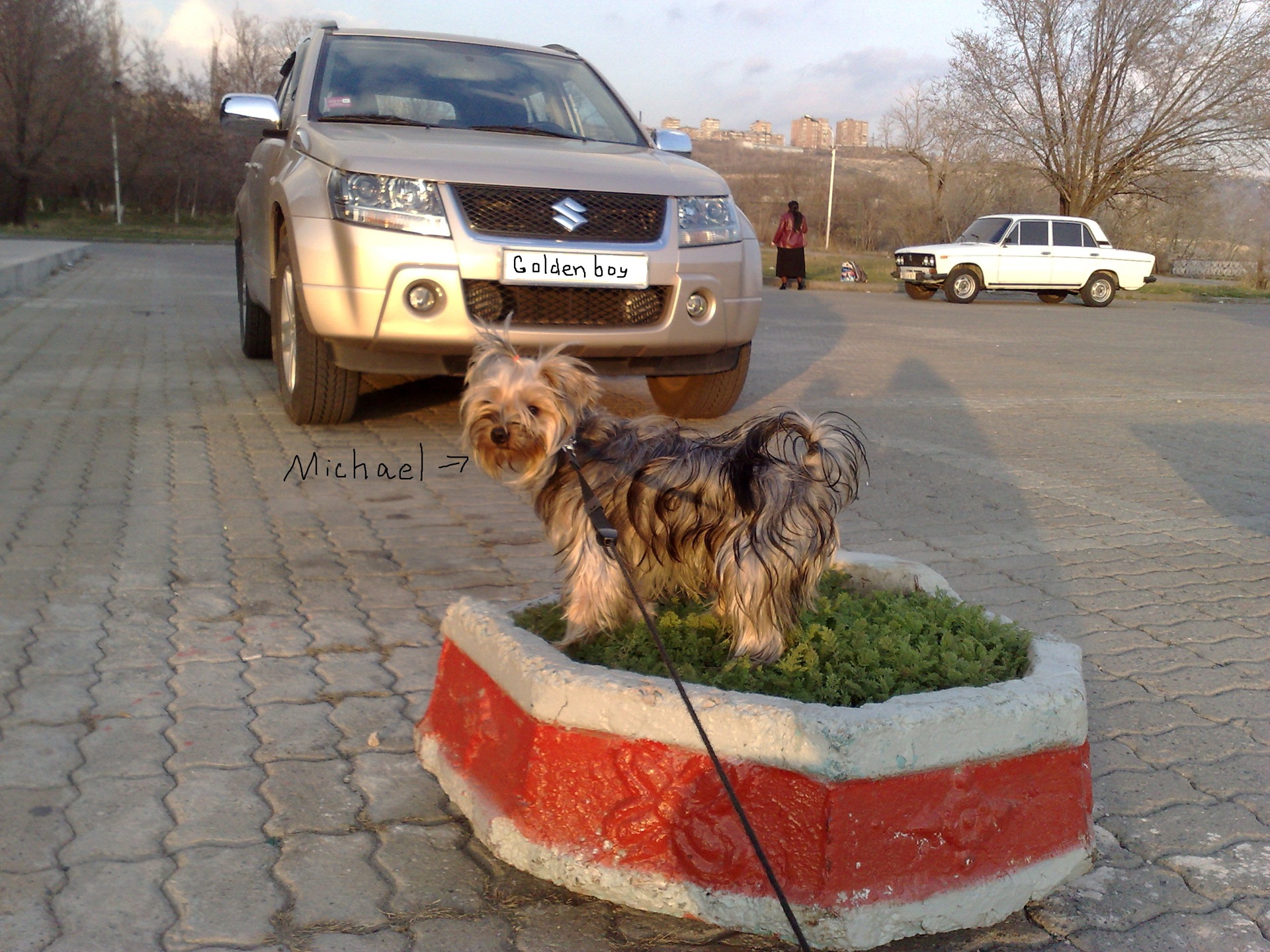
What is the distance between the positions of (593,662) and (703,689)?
58 cm

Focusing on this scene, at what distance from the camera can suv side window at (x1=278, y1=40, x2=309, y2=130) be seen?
8281 millimetres

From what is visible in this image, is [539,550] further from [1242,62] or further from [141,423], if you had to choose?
[1242,62]

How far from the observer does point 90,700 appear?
12.0ft

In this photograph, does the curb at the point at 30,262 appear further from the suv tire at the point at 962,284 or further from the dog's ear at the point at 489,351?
the suv tire at the point at 962,284

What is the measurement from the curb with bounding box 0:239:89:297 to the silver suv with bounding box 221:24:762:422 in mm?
11740

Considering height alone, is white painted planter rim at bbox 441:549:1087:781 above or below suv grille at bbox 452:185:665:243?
below

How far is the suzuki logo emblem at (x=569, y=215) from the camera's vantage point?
6.72m

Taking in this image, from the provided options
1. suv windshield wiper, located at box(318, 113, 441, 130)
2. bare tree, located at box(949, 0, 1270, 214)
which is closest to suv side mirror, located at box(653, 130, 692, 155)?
suv windshield wiper, located at box(318, 113, 441, 130)

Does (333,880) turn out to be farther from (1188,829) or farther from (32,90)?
(32,90)

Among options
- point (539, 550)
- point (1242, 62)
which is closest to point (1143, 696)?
point (539, 550)

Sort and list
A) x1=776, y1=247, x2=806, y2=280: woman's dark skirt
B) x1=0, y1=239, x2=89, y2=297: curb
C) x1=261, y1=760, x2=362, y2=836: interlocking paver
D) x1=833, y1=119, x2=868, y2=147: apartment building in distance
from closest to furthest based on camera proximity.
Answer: x1=261, y1=760, x2=362, y2=836: interlocking paver < x1=0, y1=239, x2=89, y2=297: curb < x1=776, y1=247, x2=806, y2=280: woman's dark skirt < x1=833, y1=119, x2=868, y2=147: apartment building in distance

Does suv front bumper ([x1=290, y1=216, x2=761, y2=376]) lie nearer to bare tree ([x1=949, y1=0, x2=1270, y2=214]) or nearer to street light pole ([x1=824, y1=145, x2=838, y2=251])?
bare tree ([x1=949, y1=0, x2=1270, y2=214])

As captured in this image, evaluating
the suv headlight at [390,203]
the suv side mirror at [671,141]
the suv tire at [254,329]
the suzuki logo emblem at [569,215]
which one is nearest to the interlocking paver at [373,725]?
the suv headlight at [390,203]

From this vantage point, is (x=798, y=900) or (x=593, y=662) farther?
(x=593, y=662)
